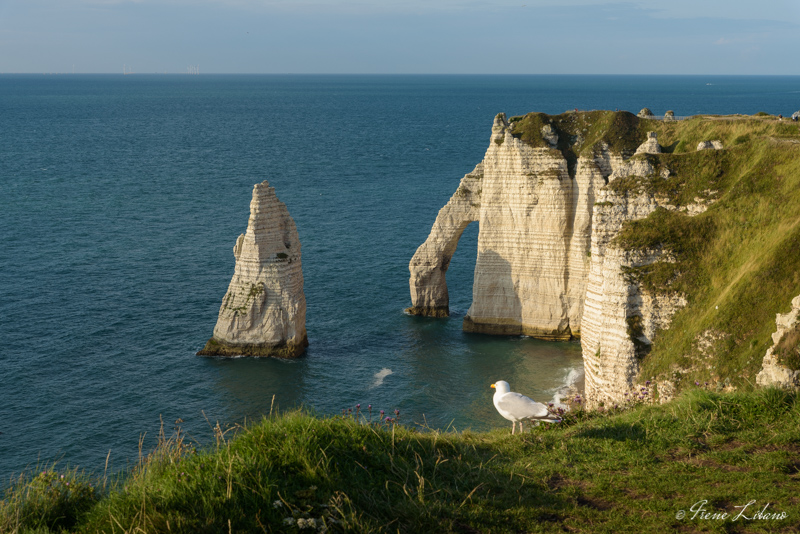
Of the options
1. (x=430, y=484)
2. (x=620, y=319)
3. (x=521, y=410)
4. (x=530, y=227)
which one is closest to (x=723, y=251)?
(x=620, y=319)

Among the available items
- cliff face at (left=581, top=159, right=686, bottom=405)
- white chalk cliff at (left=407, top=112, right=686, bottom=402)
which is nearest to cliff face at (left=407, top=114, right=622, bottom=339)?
white chalk cliff at (left=407, top=112, right=686, bottom=402)

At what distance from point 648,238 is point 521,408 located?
12688 millimetres

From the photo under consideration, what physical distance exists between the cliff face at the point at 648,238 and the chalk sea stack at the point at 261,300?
13.3m

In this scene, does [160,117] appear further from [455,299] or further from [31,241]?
[455,299]

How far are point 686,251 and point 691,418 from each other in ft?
41.5

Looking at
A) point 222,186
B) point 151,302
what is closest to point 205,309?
point 151,302

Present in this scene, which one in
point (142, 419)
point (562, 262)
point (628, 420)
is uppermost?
point (628, 420)

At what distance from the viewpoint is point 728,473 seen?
11.2 meters

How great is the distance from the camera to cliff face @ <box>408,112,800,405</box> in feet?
72.8

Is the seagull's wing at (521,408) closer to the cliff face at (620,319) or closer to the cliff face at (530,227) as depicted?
the cliff face at (620,319)

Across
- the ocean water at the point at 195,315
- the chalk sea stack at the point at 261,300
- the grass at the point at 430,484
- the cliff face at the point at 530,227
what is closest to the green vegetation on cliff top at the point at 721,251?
the grass at the point at 430,484

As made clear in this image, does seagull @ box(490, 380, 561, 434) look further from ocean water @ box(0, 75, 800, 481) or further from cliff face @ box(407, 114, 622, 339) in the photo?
cliff face @ box(407, 114, 622, 339)

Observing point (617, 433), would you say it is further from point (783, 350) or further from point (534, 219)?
point (534, 219)

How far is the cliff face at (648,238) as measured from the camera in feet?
72.8
